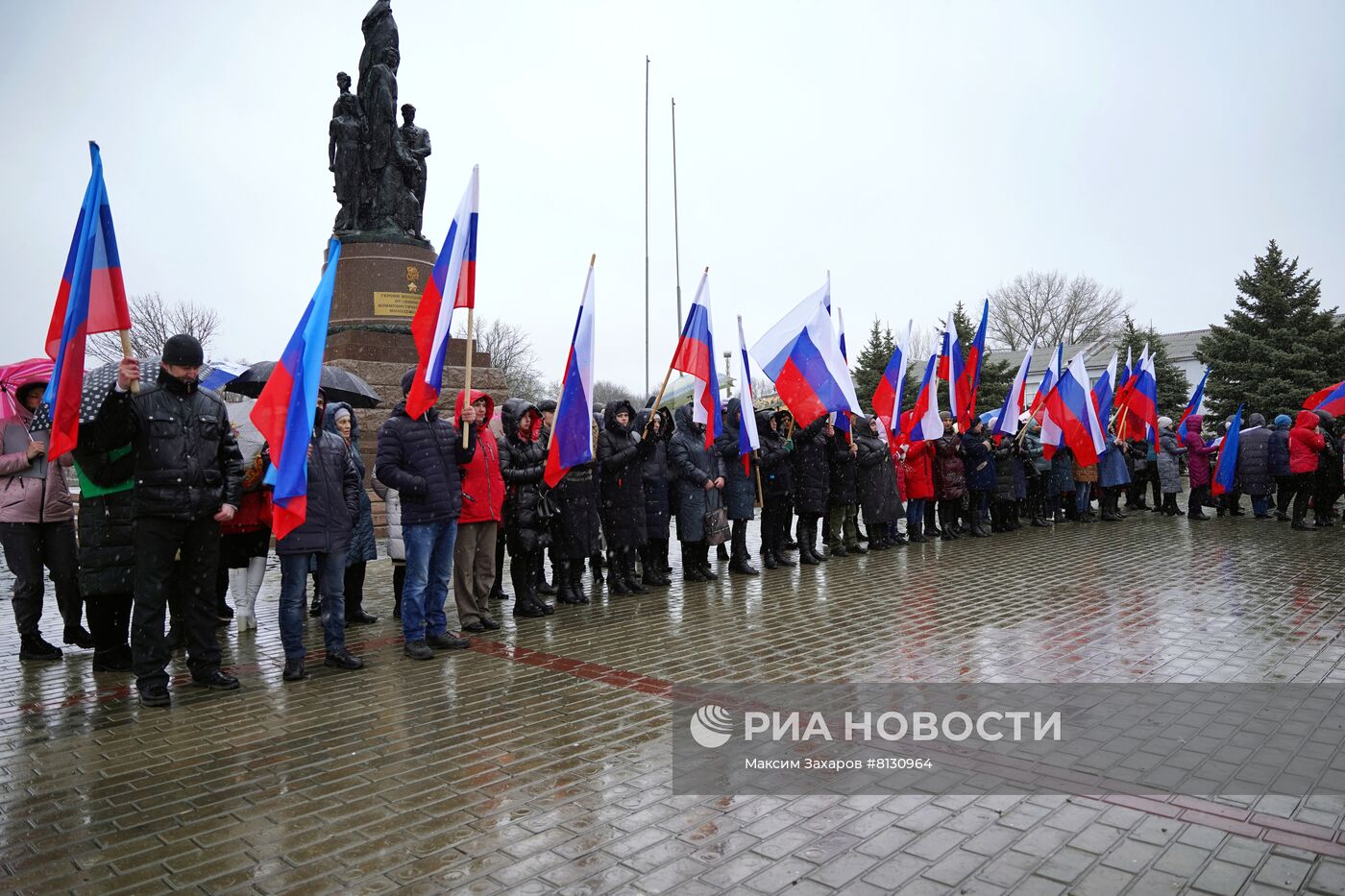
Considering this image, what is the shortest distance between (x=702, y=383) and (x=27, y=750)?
257 inches

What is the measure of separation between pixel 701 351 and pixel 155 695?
18.5 ft

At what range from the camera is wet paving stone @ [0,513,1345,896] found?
130 inches

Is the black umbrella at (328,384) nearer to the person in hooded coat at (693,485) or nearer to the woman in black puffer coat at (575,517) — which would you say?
the woman in black puffer coat at (575,517)

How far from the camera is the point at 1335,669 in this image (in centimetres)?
584

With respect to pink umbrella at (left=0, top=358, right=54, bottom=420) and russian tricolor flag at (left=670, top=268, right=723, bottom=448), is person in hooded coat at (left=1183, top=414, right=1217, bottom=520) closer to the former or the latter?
russian tricolor flag at (left=670, top=268, right=723, bottom=448)

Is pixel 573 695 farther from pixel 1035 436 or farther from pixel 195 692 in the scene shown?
pixel 1035 436

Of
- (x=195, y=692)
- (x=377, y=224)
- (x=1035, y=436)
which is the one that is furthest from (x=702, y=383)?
(x=377, y=224)

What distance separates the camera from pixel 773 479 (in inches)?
435

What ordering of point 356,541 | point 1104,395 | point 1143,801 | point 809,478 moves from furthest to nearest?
point 1104,395
point 809,478
point 356,541
point 1143,801

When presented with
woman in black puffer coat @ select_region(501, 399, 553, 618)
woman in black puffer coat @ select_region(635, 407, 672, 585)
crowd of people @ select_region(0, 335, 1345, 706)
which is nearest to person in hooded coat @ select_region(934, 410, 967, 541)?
crowd of people @ select_region(0, 335, 1345, 706)

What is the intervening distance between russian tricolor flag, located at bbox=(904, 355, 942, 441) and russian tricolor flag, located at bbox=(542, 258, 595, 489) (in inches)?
239

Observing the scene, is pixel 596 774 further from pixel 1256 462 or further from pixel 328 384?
pixel 1256 462

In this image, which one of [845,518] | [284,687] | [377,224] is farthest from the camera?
[377,224]

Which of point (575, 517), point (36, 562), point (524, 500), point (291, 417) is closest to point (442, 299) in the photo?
point (291, 417)
